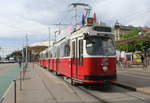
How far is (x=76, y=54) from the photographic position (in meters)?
13.2

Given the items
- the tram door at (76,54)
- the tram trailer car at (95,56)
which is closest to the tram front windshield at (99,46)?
the tram trailer car at (95,56)

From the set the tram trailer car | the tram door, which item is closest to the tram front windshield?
the tram trailer car

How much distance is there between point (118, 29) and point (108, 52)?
286 ft

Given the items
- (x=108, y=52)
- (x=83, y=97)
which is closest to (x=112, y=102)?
(x=83, y=97)

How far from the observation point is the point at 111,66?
12.2 meters

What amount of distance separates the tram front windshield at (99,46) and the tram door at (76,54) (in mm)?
631

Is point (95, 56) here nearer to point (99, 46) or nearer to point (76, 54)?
point (99, 46)

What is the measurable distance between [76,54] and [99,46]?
5.34ft

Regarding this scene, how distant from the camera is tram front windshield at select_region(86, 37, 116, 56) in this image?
39.7 ft

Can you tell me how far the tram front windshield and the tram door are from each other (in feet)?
2.07

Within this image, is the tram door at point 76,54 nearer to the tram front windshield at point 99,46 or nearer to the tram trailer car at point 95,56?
the tram trailer car at point 95,56

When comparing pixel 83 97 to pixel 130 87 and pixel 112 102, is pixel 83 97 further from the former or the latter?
pixel 130 87

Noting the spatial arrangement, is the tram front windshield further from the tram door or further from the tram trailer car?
the tram door

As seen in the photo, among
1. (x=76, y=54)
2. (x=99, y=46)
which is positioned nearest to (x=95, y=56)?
(x=99, y=46)
